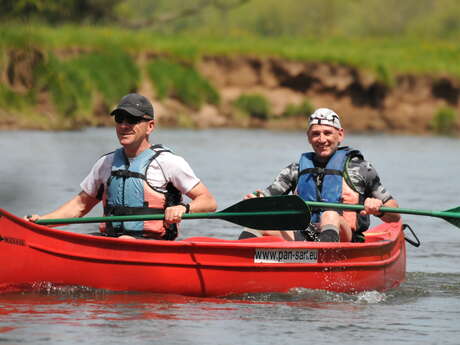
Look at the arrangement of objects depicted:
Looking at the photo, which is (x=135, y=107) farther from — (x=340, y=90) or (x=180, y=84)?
(x=340, y=90)

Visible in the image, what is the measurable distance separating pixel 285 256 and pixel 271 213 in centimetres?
28

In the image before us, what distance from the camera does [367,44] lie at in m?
35.7

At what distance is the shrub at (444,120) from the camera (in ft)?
95.8

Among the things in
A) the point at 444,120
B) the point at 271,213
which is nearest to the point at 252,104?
the point at 444,120

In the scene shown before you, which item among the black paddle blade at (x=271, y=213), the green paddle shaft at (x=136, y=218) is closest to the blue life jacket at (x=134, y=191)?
the green paddle shaft at (x=136, y=218)

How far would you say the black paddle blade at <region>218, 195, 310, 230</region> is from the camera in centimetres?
641

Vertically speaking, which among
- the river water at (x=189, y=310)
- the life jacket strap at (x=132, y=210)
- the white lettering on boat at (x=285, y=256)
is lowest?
the river water at (x=189, y=310)

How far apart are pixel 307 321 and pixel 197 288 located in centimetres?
81

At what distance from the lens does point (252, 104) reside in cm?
2816

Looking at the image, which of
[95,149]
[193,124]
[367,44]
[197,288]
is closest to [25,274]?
[197,288]

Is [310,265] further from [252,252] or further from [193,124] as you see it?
[193,124]

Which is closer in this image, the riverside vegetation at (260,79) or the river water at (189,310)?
the river water at (189,310)

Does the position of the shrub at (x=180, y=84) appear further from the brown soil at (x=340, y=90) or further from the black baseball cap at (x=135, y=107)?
the black baseball cap at (x=135, y=107)

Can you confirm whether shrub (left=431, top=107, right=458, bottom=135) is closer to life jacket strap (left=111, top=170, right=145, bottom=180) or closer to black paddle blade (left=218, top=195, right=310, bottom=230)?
black paddle blade (left=218, top=195, right=310, bottom=230)
